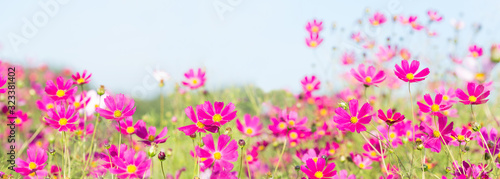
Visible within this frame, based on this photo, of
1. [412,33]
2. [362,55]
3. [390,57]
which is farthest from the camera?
[412,33]

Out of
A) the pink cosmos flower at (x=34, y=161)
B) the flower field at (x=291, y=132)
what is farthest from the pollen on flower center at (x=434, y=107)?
the pink cosmos flower at (x=34, y=161)

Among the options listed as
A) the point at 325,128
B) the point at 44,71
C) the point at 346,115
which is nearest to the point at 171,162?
the point at 325,128

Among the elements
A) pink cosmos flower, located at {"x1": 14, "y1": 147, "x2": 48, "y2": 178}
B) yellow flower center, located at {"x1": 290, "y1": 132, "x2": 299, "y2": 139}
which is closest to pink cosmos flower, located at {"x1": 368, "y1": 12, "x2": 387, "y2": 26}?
yellow flower center, located at {"x1": 290, "y1": 132, "x2": 299, "y2": 139}

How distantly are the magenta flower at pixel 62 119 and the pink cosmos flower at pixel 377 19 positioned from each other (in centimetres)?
158

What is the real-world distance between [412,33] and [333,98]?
590mm

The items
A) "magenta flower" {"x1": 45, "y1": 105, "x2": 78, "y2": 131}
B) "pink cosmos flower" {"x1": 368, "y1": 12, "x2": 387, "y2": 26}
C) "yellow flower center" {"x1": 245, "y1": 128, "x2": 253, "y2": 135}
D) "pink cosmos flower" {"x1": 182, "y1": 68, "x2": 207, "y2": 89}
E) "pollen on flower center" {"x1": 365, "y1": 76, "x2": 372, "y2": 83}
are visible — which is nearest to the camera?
"magenta flower" {"x1": 45, "y1": 105, "x2": 78, "y2": 131}

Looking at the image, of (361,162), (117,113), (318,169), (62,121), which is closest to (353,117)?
(318,169)

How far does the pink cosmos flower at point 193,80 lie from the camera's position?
1689 millimetres

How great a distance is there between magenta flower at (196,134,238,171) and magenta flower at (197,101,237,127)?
0.04 m

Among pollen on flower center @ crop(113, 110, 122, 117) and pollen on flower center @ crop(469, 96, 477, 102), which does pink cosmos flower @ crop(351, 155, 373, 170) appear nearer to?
pollen on flower center @ crop(469, 96, 477, 102)

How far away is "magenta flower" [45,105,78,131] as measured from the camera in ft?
3.73

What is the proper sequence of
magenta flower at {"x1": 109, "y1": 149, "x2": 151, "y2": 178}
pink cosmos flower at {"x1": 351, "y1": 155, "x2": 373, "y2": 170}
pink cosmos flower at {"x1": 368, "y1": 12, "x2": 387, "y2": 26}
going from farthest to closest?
1. pink cosmos flower at {"x1": 368, "y1": 12, "x2": 387, "y2": 26}
2. pink cosmos flower at {"x1": 351, "y1": 155, "x2": 373, "y2": 170}
3. magenta flower at {"x1": 109, "y1": 149, "x2": 151, "y2": 178}

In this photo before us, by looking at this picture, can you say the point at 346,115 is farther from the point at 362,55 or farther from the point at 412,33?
the point at 412,33

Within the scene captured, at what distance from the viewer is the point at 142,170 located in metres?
1.03
